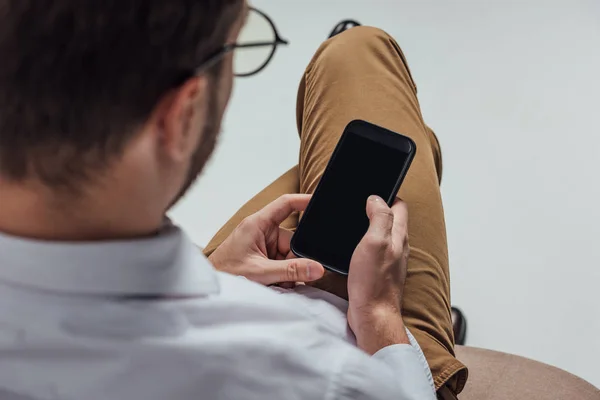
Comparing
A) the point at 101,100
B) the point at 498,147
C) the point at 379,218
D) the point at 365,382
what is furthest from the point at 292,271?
the point at 498,147

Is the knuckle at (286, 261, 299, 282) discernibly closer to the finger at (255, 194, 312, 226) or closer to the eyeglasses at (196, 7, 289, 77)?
the finger at (255, 194, 312, 226)

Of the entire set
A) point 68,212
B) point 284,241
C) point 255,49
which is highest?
point 255,49

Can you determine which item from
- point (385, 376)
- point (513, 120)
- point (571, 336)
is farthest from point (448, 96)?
point (385, 376)

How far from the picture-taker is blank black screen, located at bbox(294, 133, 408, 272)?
768mm

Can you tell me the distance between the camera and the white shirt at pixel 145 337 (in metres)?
0.44

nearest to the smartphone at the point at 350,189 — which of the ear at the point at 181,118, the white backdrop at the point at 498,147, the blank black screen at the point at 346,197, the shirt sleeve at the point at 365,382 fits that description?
the blank black screen at the point at 346,197

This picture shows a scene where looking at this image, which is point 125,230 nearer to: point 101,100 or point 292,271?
point 101,100

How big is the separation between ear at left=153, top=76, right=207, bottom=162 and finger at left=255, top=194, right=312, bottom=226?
30 centimetres

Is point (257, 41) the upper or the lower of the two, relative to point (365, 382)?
upper

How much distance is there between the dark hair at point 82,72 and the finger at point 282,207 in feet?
1.13

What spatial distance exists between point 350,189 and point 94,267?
0.39 meters

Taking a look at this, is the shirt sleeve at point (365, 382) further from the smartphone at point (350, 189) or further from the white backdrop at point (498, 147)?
the white backdrop at point (498, 147)

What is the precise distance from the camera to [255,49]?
552 mm

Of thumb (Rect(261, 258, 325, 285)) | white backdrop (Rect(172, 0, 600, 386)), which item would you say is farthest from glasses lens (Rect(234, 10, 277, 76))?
white backdrop (Rect(172, 0, 600, 386))
